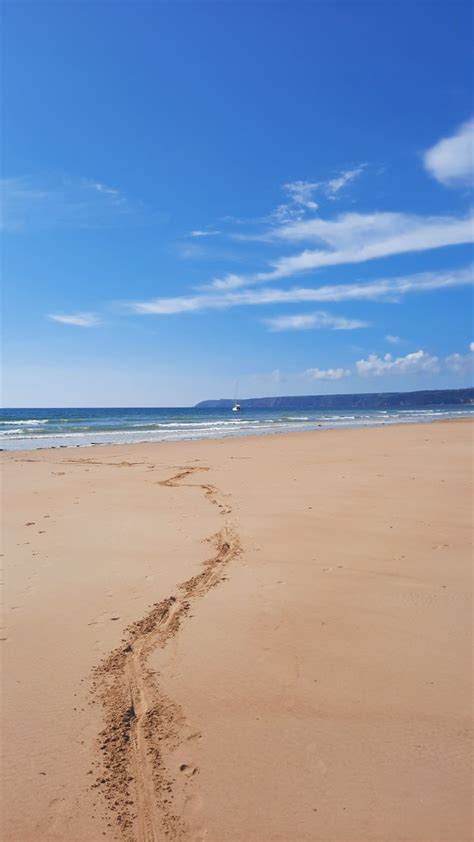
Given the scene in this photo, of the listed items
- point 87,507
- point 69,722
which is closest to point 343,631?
point 69,722

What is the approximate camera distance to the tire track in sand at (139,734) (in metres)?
2.36

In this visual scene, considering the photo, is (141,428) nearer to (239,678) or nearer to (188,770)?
(239,678)

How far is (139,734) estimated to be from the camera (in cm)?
290

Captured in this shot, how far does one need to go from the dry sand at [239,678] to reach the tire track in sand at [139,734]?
1 cm

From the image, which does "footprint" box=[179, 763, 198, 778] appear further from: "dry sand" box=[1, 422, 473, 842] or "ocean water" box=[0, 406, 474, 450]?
"ocean water" box=[0, 406, 474, 450]

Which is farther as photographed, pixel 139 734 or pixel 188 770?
pixel 139 734

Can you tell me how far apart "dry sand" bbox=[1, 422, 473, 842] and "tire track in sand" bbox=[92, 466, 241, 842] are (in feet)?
0.03

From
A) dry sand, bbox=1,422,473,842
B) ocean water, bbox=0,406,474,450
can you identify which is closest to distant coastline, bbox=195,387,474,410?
ocean water, bbox=0,406,474,450

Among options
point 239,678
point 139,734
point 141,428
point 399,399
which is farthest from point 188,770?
point 399,399

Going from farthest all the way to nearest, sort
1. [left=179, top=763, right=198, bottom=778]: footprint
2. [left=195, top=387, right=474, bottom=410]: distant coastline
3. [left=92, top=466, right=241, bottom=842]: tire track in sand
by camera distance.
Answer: [left=195, top=387, right=474, bottom=410]: distant coastline
[left=179, top=763, right=198, bottom=778]: footprint
[left=92, top=466, right=241, bottom=842]: tire track in sand

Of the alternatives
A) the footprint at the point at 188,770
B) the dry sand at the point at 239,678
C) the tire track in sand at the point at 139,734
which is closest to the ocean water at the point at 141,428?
the dry sand at the point at 239,678

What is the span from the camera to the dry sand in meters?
2.42

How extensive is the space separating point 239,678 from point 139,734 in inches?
32.1

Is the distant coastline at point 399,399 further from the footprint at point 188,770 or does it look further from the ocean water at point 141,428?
the footprint at point 188,770
